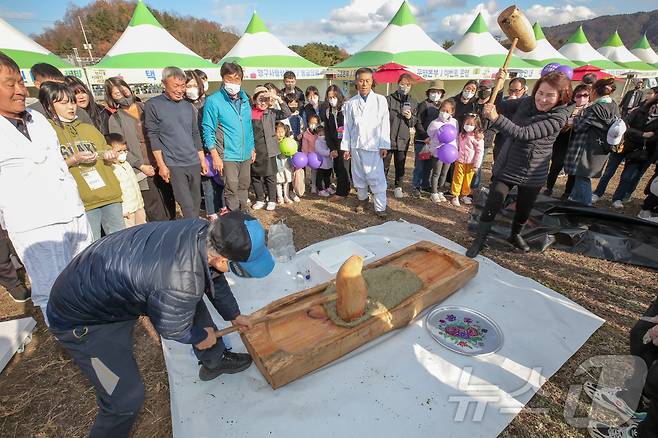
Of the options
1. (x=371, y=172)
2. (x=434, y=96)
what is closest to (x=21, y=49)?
(x=371, y=172)

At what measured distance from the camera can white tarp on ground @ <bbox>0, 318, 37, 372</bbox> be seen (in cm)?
239

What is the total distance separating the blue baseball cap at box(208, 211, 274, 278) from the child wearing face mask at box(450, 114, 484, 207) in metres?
4.46

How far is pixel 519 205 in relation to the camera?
3.56 meters

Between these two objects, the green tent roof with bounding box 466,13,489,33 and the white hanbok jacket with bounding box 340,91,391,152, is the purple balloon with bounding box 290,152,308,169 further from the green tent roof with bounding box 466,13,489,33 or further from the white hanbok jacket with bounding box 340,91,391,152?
the green tent roof with bounding box 466,13,489,33

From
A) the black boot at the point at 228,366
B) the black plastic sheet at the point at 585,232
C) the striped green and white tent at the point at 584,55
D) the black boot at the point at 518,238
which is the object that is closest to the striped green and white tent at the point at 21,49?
the black boot at the point at 228,366

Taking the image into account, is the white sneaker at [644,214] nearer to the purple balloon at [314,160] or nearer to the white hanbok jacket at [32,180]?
the purple balloon at [314,160]

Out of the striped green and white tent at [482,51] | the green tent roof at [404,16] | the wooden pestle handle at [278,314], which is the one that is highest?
the green tent roof at [404,16]

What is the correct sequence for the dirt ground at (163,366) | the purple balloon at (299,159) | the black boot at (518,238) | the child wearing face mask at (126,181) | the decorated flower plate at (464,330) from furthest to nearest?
the purple balloon at (299,159)
the black boot at (518,238)
the child wearing face mask at (126,181)
the decorated flower plate at (464,330)
the dirt ground at (163,366)

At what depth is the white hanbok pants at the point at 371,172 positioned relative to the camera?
15.1 feet

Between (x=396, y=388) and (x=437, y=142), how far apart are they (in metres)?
4.01

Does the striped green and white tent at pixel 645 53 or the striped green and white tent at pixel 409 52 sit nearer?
the striped green and white tent at pixel 409 52

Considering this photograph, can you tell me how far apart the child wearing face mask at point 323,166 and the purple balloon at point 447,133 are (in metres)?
1.85

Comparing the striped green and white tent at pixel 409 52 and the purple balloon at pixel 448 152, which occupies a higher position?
the striped green and white tent at pixel 409 52

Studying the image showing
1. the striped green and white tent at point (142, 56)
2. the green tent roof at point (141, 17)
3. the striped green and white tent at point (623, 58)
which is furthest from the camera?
the striped green and white tent at point (623, 58)
